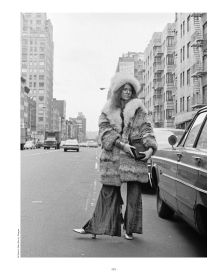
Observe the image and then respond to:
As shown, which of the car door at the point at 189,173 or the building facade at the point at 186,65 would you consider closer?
the car door at the point at 189,173

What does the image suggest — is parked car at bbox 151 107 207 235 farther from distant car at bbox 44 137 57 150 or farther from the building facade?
distant car at bbox 44 137 57 150

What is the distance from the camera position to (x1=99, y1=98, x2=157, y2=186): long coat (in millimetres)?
4820

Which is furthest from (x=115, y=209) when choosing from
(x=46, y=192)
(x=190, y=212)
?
(x=46, y=192)

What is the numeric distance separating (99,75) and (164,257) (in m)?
1.99

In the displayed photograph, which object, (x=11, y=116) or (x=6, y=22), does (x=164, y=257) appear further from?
(x=6, y=22)

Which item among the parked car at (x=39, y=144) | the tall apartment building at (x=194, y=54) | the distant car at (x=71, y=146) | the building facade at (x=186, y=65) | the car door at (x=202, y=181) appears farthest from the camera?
the parked car at (x=39, y=144)

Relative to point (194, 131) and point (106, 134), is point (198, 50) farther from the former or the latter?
point (106, 134)

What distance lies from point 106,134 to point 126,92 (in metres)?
0.50

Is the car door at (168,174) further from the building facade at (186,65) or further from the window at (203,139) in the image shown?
the building facade at (186,65)

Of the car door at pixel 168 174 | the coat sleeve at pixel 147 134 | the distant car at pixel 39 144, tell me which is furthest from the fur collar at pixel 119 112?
the distant car at pixel 39 144

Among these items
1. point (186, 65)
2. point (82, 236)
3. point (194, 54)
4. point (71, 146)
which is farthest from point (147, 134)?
point (71, 146)

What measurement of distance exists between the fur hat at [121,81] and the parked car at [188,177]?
0.86 meters

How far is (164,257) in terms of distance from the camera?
429 cm

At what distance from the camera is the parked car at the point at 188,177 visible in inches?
164
